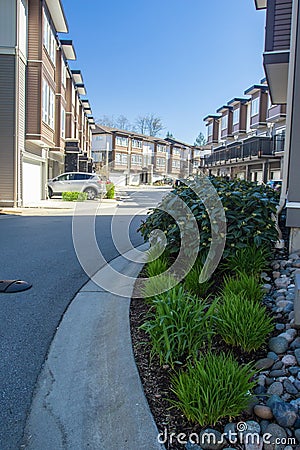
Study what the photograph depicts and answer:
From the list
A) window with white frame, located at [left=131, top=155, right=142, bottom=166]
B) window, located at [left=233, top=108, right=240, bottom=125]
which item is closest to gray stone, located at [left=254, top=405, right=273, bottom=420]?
window, located at [left=233, top=108, right=240, bottom=125]

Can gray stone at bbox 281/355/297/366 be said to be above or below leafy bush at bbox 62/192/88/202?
below

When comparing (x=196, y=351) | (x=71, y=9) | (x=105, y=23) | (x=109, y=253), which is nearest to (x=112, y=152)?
(x=71, y=9)

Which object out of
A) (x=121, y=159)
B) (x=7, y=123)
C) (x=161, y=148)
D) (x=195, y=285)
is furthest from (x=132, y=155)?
(x=195, y=285)

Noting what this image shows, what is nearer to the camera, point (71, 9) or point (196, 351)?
point (196, 351)

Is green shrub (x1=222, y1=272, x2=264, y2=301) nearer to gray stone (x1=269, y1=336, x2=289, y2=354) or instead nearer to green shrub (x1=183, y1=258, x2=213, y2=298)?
green shrub (x1=183, y1=258, x2=213, y2=298)

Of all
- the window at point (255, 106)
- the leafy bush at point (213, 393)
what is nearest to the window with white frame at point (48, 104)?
the leafy bush at point (213, 393)

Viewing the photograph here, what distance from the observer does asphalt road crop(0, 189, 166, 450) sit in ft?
8.91

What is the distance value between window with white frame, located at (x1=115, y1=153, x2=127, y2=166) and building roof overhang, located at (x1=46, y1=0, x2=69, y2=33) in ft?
127

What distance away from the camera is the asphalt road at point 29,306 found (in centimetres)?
272

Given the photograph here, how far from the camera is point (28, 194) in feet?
65.1

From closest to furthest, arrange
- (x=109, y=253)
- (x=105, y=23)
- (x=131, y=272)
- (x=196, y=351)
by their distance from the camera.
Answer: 1. (x=196, y=351)
2. (x=131, y=272)
3. (x=109, y=253)
4. (x=105, y=23)

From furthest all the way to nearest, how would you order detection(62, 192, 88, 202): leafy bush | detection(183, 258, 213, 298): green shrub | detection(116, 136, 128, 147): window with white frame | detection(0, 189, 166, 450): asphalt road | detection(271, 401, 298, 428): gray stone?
1. detection(116, 136, 128, 147): window with white frame
2. detection(62, 192, 88, 202): leafy bush
3. detection(183, 258, 213, 298): green shrub
4. detection(0, 189, 166, 450): asphalt road
5. detection(271, 401, 298, 428): gray stone

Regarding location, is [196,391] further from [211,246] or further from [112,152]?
[112,152]

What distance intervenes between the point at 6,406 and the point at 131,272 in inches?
127
